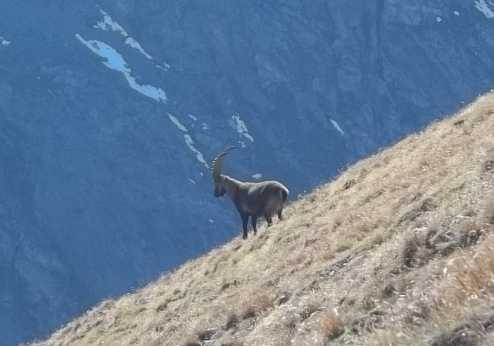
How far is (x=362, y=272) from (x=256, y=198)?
14723 millimetres

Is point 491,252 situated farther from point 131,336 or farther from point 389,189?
point 131,336

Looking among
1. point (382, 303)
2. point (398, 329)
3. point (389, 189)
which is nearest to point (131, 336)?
point (389, 189)

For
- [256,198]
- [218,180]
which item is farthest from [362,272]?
[218,180]

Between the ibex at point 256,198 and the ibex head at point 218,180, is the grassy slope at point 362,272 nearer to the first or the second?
the ibex at point 256,198

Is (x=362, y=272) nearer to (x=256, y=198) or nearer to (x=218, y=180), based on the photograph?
(x=256, y=198)

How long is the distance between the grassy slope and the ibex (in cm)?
255

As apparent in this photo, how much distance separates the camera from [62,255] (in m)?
188

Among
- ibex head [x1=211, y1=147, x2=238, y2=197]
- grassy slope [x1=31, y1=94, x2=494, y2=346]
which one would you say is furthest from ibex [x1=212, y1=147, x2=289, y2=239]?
grassy slope [x1=31, y1=94, x2=494, y2=346]

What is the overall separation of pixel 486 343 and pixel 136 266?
185m

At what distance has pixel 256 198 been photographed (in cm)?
2444

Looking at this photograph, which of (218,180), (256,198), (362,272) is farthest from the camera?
(218,180)

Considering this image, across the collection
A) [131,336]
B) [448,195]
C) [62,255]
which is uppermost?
[448,195]

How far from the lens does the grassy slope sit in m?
6.95

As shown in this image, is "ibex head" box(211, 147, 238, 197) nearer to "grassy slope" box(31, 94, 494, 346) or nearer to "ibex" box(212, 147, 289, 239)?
"ibex" box(212, 147, 289, 239)
